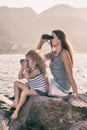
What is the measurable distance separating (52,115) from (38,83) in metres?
0.76

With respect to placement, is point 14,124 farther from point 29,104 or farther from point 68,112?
point 68,112

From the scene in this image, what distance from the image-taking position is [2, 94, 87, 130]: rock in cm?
863

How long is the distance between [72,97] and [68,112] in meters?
0.42

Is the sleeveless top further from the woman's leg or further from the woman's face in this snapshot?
the woman's leg

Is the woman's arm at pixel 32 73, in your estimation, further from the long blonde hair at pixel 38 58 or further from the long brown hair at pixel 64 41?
the long brown hair at pixel 64 41

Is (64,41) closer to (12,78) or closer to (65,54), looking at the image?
(65,54)

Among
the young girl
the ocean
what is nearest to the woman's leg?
the young girl

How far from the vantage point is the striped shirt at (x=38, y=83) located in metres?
8.92

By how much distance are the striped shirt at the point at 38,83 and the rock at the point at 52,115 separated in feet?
0.97

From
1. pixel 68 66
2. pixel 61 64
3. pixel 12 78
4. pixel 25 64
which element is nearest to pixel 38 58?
pixel 25 64

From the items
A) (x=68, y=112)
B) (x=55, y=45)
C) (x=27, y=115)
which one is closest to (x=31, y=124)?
(x=27, y=115)

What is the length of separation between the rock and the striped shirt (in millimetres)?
295

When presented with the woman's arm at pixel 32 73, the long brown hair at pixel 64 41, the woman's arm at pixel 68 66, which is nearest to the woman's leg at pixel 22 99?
the woman's arm at pixel 32 73

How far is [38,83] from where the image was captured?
352 inches
